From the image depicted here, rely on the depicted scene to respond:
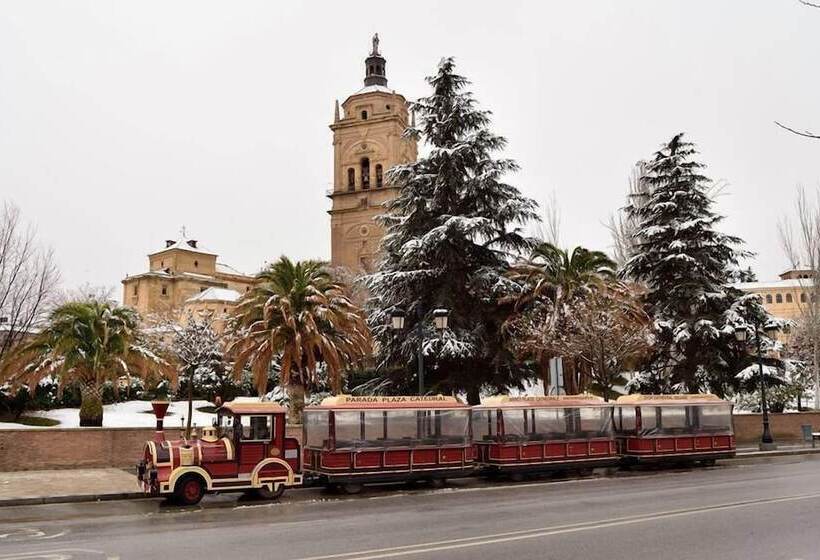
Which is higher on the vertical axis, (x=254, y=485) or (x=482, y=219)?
(x=482, y=219)

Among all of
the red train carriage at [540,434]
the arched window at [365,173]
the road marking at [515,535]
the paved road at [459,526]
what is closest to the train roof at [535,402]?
the red train carriage at [540,434]

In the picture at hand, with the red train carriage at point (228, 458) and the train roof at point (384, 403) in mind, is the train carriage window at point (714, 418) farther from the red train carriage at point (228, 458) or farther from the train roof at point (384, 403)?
the red train carriage at point (228, 458)

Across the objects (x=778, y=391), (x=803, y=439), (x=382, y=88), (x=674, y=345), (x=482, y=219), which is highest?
(x=382, y=88)

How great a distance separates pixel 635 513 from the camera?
12805 millimetres

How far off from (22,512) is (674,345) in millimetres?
27641

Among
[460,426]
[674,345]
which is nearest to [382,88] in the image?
[674,345]

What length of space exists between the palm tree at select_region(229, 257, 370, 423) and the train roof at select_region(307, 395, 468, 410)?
7311mm

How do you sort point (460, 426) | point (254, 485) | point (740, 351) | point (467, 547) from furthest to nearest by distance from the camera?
point (740, 351) < point (460, 426) < point (254, 485) < point (467, 547)

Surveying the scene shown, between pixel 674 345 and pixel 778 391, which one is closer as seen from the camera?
pixel 674 345

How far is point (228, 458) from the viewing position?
53.5ft

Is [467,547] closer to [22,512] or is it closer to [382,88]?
[22,512]

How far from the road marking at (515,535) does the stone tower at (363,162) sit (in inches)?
2415

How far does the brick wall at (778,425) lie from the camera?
108ft

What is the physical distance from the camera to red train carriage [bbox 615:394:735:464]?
2322cm
